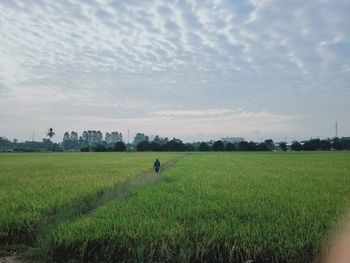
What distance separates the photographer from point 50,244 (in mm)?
5266

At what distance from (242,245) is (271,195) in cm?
478

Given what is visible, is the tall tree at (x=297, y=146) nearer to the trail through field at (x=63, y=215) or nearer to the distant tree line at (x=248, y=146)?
the distant tree line at (x=248, y=146)

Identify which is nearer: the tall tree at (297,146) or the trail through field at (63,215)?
the trail through field at (63,215)

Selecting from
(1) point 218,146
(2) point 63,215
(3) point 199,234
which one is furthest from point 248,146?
(3) point 199,234

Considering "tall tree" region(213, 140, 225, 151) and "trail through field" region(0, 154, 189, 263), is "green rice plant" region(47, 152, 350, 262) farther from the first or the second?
"tall tree" region(213, 140, 225, 151)

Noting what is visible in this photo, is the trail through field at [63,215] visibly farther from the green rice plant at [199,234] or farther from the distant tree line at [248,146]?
the distant tree line at [248,146]

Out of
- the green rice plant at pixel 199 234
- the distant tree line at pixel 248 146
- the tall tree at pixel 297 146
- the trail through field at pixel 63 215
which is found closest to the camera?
the green rice plant at pixel 199 234

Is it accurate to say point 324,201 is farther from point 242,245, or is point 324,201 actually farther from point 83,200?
point 83,200

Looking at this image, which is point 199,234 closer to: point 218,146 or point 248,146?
point 248,146

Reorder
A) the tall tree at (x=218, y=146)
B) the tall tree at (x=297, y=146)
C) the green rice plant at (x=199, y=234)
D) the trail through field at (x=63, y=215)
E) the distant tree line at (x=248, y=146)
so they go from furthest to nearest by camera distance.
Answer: the tall tree at (x=297, y=146)
the tall tree at (x=218, y=146)
the distant tree line at (x=248, y=146)
the trail through field at (x=63, y=215)
the green rice plant at (x=199, y=234)

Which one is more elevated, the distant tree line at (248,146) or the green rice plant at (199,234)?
the distant tree line at (248,146)

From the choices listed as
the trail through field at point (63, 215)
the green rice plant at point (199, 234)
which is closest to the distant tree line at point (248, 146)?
the trail through field at point (63, 215)

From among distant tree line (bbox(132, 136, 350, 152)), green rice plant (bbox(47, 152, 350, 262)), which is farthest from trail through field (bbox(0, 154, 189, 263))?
distant tree line (bbox(132, 136, 350, 152))

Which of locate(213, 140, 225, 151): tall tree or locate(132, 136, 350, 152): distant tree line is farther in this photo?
locate(213, 140, 225, 151): tall tree
